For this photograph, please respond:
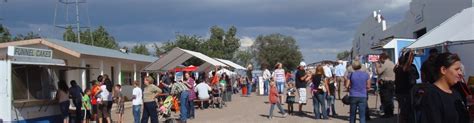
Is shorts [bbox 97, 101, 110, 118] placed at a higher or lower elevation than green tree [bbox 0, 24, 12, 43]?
lower

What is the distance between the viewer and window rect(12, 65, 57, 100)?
10191 mm

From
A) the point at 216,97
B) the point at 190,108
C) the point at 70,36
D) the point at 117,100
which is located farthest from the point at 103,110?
the point at 70,36

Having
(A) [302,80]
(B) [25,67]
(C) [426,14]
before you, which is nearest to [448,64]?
(B) [25,67]

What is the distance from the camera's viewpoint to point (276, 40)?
75688mm

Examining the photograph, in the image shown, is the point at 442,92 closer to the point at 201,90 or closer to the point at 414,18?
the point at 201,90

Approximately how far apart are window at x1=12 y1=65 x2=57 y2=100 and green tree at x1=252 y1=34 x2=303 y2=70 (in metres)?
63.5

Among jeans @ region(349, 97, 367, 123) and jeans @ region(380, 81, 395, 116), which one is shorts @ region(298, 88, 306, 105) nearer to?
jeans @ region(380, 81, 395, 116)

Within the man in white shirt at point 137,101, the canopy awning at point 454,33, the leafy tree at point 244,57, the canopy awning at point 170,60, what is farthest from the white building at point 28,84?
the leafy tree at point 244,57

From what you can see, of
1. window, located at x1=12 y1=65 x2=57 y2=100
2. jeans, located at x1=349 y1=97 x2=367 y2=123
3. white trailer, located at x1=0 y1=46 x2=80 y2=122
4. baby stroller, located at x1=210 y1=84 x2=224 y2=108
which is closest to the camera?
white trailer, located at x1=0 y1=46 x2=80 y2=122

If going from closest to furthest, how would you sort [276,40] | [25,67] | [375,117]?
[25,67], [375,117], [276,40]

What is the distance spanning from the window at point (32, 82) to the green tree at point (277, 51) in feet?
208

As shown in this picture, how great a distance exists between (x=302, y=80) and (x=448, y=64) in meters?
11.6

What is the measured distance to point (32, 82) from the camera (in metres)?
10.9

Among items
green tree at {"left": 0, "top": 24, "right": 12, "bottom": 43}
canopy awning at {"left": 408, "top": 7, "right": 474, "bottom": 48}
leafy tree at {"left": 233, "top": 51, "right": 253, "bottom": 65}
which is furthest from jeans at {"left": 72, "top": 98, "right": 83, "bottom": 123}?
leafy tree at {"left": 233, "top": 51, "right": 253, "bottom": 65}
